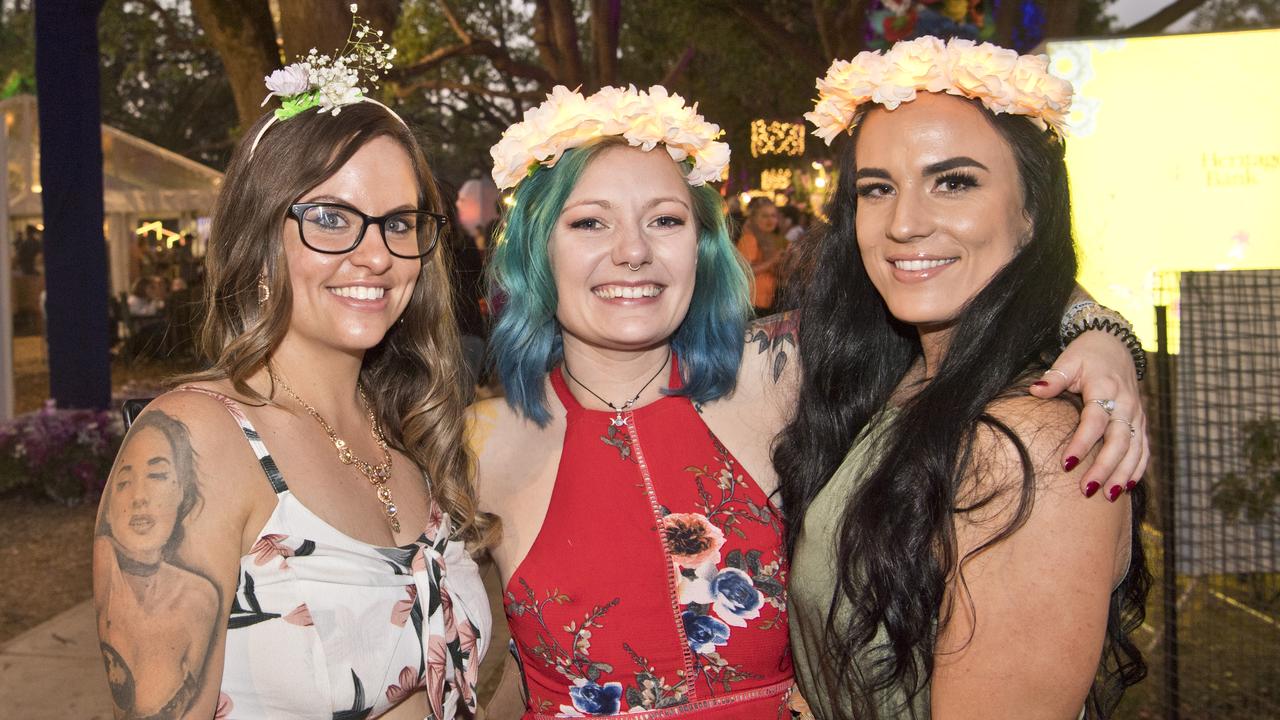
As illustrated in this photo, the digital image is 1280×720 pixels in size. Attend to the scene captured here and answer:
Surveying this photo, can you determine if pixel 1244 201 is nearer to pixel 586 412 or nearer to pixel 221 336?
pixel 586 412

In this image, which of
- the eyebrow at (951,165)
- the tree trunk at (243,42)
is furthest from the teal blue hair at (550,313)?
the tree trunk at (243,42)

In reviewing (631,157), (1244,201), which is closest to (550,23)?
(1244,201)

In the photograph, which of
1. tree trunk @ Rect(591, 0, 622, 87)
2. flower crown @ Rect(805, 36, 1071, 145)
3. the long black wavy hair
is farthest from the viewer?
tree trunk @ Rect(591, 0, 622, 87)

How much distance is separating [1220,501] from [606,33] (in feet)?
42.4

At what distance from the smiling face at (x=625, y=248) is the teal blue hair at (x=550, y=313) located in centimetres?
13

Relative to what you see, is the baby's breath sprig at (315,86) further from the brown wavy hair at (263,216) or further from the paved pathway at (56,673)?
the paved pathway at (56,673)

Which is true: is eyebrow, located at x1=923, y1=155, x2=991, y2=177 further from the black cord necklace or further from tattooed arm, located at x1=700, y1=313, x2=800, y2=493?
the black cord necklace

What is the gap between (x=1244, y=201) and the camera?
548 centimetres

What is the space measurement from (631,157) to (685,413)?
2.21ft

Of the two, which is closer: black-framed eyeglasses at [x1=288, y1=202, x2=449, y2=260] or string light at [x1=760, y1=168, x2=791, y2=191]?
black-framed eyeglasses at [x1=288, y1=202, x2=449, y2=260]

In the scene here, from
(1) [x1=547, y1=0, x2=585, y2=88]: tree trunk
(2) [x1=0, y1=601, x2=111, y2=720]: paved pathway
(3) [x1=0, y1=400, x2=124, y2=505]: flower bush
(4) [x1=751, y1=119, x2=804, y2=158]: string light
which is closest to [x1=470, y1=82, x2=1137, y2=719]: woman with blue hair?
(2) [x1=0, y1=601, x2=111, y2=720]: paved pathway

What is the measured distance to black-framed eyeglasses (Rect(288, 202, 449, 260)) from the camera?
85.4 inches

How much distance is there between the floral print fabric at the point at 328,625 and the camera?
1.94 metres

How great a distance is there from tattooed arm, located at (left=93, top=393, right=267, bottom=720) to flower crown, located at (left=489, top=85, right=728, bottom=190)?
1.15 m
